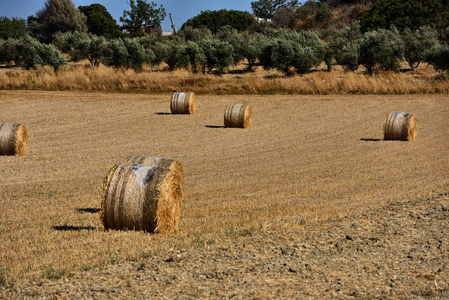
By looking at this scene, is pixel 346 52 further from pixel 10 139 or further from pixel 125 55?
pixel 10 139

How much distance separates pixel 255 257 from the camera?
26.5 ft

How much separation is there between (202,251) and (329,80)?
34906 mm

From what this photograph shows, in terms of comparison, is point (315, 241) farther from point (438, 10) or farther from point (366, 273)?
point (438, 10)

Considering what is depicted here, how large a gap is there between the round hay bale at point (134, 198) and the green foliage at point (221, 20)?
91939 millimetres

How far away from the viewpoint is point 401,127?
2300cm

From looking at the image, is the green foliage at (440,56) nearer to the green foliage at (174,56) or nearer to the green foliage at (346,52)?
the green foliage at (346,52)

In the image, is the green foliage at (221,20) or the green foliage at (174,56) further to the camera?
the green foliage at (221,20)

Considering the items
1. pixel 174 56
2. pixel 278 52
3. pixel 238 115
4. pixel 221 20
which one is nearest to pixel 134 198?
pixel 238 115

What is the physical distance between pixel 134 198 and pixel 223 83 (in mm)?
33298

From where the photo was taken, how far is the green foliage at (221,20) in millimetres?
100312

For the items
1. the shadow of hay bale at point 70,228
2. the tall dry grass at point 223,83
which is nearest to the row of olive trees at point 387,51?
the tall dry grass at point 223,83

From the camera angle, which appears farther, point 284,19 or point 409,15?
point 284,19

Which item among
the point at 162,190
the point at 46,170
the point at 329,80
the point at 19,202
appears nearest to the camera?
the point at 162,190

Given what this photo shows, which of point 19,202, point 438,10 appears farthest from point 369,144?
point 438,10
